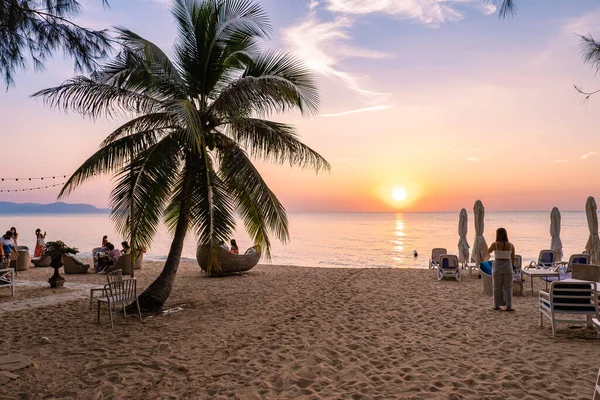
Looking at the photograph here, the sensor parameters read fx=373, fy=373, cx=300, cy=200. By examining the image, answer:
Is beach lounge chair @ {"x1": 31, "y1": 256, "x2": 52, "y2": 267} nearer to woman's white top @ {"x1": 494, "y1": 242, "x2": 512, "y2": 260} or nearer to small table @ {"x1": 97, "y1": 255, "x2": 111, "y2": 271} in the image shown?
small table @ {"x1": 97, "y1": 255, "x2": 111, "y2": 271}

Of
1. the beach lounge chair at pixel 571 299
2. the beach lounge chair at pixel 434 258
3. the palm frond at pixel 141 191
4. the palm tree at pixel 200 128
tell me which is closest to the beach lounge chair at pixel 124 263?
the palm tree at pixel 200 128

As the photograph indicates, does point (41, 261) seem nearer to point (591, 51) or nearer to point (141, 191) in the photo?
point (141, 191)

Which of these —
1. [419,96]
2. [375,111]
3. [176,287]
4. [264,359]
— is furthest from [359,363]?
[375,111]

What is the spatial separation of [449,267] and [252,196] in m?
6.56

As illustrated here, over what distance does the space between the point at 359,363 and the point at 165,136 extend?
5.36m

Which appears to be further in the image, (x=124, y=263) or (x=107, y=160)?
(x=124, y=263)

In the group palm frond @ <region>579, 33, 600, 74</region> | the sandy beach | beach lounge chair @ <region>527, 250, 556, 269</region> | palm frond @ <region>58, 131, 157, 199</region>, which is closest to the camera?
the sandy beach

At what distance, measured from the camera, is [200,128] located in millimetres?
6551

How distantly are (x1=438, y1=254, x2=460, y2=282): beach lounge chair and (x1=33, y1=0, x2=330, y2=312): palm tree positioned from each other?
5.44 metres

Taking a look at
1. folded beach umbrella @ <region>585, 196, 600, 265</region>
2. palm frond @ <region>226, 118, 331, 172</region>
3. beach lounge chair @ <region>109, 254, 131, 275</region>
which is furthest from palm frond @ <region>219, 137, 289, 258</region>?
folded beach umbrella @ <region>585, 196, 600, 265</region>

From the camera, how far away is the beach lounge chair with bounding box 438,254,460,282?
10773 mm

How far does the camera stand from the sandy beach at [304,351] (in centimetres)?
383

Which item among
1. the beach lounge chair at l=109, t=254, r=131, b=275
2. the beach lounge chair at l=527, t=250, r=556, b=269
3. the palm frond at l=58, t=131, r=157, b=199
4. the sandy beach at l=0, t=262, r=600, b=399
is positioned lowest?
the sandy beach at l=0, t=262, r=600, b=399

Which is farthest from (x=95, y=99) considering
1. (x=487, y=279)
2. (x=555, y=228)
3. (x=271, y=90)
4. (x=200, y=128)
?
(x=555, y=228)
